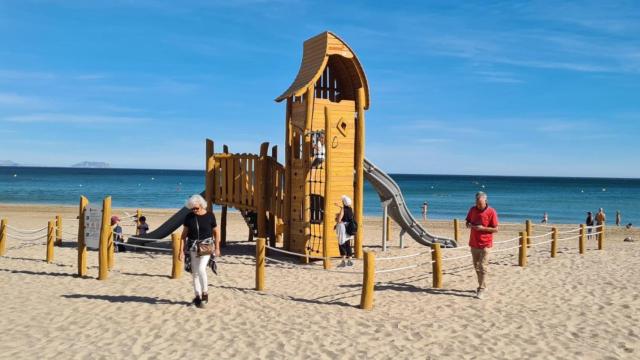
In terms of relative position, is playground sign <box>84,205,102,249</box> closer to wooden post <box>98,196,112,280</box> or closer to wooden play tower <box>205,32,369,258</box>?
wooden post <box>98,196,112,280</box>

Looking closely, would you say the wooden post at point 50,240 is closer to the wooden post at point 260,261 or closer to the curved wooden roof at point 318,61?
the wooden post at point 260,261

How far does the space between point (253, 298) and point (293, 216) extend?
430cm

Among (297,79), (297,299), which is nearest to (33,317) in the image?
(297,299)

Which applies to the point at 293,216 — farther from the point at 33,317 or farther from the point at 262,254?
the point at 33,317

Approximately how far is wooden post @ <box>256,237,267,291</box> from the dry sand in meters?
0.19

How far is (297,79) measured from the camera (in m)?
14.1

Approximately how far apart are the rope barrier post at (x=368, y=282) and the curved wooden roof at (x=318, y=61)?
5.55 m

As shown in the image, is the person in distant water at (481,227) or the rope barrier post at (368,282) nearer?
the rope barrier post at (368,282)

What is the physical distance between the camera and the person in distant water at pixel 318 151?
1324cm

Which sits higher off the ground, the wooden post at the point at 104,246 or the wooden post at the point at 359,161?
the wooden post at the point at 359,161

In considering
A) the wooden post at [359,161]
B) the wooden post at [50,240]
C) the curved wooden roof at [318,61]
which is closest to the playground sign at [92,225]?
the wooden post at [50,240]

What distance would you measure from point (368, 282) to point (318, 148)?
5207 mm

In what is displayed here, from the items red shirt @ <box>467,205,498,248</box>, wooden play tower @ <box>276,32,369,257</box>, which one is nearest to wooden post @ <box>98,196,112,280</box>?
wooden play tower @ <box>276,32,369,257</box>

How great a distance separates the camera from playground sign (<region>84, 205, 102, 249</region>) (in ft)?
35.8
